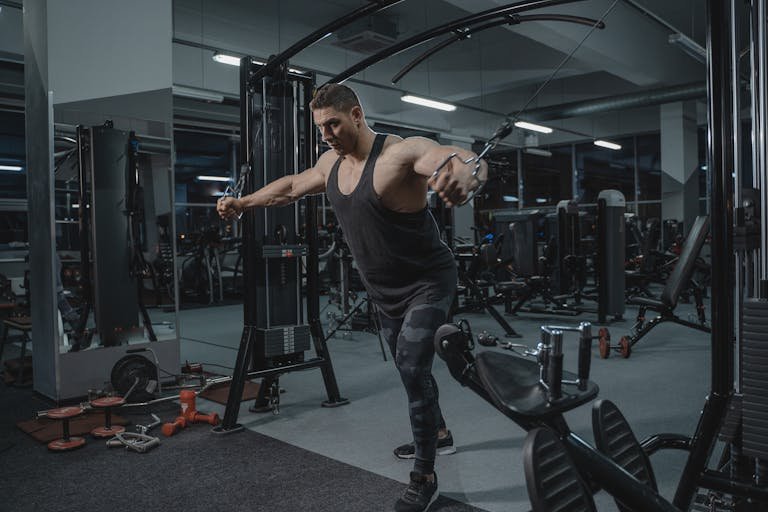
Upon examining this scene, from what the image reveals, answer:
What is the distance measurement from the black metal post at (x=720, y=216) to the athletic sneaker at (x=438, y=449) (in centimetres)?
124

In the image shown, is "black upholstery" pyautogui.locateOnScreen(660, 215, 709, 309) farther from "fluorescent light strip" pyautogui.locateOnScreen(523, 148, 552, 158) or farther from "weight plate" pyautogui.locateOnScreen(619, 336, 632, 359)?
"fluorescent light strip" pyautogui.locateOnScreen(523, 148, 552, 158)

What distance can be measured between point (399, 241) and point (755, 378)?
1167 mm

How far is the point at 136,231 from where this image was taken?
414 centimetres

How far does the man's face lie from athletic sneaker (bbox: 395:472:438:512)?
1269 millimetres

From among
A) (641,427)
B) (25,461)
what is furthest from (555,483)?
(25,461)

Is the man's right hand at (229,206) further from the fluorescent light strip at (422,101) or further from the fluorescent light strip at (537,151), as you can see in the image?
the fluorescent light strip at (537,151)

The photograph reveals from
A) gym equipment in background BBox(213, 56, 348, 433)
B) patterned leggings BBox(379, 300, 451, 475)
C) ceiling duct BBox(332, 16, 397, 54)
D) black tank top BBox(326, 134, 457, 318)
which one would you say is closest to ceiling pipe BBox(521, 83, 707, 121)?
ceiling duct BBox(332, 16, 397, 54)

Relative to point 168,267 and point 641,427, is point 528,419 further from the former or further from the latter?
point 168,267

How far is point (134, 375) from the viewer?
3.73 metres

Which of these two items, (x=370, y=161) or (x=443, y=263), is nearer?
(x=370, y=161)

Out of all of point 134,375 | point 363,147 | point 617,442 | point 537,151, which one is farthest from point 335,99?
point 537,151

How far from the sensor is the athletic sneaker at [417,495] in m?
2.09

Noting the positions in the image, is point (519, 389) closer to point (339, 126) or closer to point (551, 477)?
point (551, 477)

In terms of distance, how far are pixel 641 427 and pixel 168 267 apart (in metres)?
3.31
